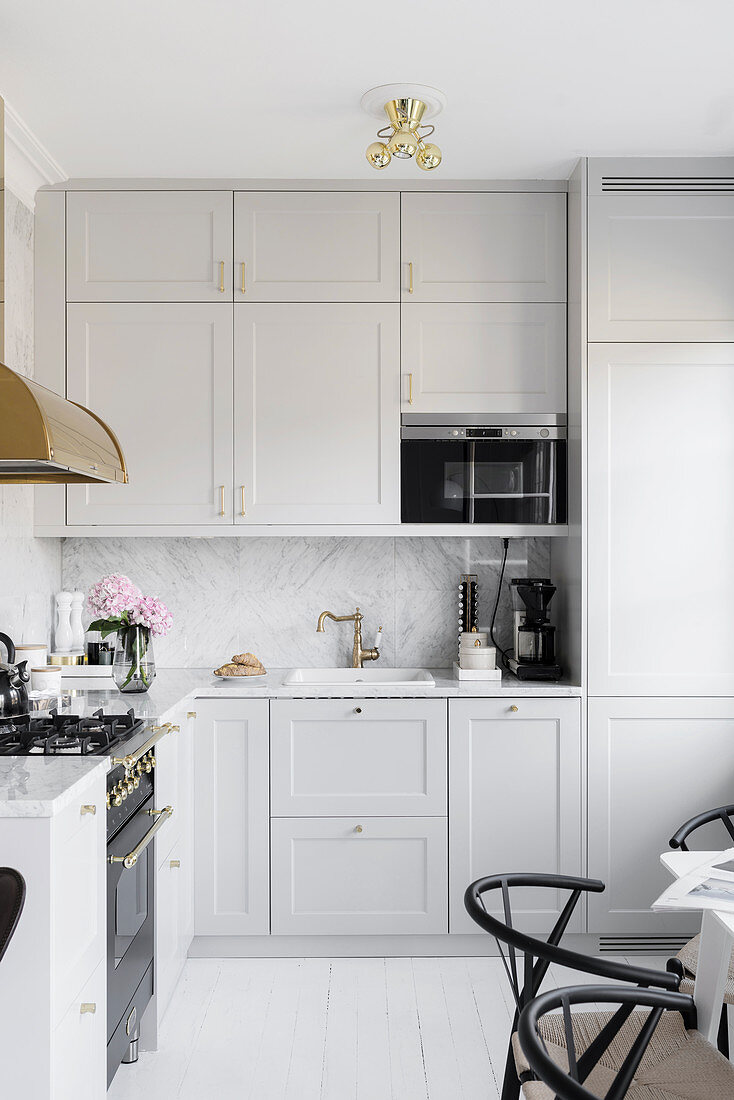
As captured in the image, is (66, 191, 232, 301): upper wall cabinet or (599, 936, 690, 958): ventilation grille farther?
(66, 191, 232, 301): upper wall cabinet

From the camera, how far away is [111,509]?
10.5 ft

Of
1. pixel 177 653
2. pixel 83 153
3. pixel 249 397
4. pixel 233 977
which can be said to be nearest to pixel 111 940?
pixel 233 977

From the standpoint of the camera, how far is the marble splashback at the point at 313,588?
3525 millimetres

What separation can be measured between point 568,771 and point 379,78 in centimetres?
220

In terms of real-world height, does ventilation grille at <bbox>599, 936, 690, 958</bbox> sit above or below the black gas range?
below

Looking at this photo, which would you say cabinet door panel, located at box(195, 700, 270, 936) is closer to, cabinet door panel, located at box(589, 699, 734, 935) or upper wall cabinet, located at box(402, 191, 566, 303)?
cabinet door panel, located at box(589, 699, 734, 935)

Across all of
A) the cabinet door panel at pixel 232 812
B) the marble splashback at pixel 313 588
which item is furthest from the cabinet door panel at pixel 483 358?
the cabinet door panel at pixel 232 812

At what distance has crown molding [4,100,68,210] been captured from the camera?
277cm

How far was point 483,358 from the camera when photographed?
10.5ft

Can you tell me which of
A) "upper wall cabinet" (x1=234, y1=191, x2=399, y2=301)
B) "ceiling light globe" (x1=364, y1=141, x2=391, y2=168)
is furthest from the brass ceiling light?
"upper wall cabinet" (x1=234, y1=191, x2=399, y2=301)

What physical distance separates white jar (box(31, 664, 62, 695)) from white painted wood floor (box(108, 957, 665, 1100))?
102cm

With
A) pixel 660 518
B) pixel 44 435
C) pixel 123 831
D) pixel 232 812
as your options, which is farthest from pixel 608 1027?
pixel 660 518

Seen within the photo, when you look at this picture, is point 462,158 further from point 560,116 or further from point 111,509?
point 111,509

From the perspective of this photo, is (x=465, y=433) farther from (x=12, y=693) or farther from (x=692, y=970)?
(x=692, y=970)
